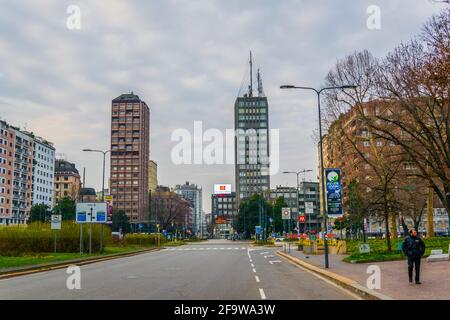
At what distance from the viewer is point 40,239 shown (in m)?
41.2

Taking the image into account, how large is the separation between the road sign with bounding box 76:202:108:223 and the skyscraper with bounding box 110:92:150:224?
117513 mm

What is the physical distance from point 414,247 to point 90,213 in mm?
30829

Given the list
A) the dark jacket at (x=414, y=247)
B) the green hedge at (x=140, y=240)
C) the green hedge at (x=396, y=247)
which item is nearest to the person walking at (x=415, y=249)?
the dark jacket at (x=414, y=247)

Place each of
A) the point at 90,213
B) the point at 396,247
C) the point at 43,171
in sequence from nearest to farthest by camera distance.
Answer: the point at 396,247 < the point at 90,213 < the point at 43,171

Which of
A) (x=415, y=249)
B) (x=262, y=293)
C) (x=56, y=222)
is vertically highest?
(x=56, y=222)

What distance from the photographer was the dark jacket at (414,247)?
49.4 feet

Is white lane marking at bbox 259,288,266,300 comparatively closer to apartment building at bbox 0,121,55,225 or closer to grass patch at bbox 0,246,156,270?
grass patch at bbox 0,246,156,270

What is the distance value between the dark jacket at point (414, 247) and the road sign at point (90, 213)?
30.4m

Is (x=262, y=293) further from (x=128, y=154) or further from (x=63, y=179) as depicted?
(x=63, y=179)

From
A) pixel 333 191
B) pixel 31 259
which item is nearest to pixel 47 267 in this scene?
pixel 31 259

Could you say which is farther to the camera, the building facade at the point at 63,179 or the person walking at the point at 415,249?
the building facade at the point at 63,179

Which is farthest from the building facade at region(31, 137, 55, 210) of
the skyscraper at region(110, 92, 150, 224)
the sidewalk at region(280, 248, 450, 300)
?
the sidewalk at region(280, 248, 450, 300)

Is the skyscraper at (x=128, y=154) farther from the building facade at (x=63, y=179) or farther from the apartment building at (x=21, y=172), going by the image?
the apartment building at (x=21, y=172)
